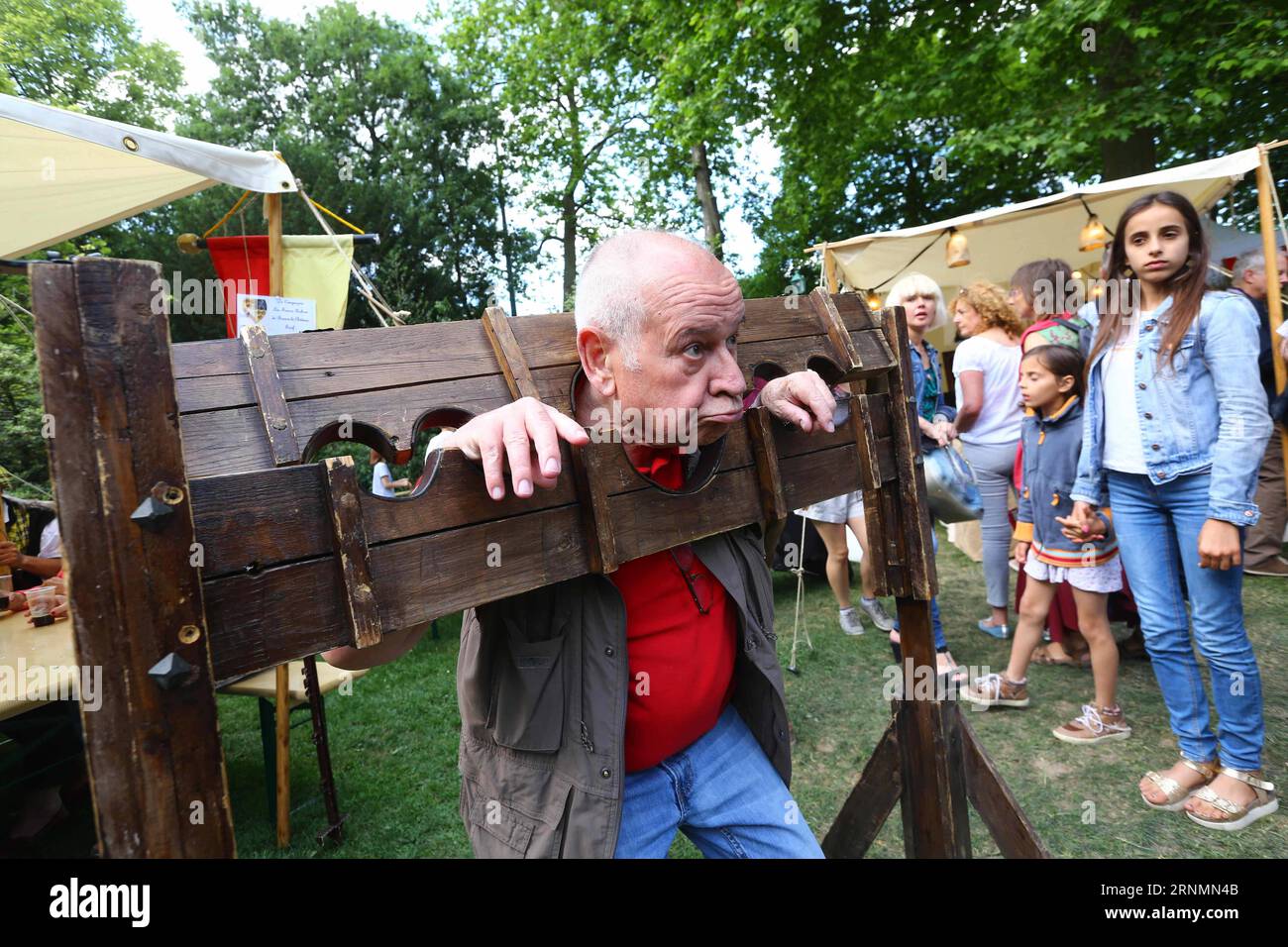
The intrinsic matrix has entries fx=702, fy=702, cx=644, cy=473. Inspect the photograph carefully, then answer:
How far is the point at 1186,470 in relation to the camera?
281 cm

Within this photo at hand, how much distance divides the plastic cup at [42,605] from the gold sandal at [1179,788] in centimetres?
536

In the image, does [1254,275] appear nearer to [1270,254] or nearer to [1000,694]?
[1270,254]

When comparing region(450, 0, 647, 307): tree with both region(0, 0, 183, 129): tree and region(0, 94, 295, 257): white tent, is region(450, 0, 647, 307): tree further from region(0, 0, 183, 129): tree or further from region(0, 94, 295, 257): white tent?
region(0, 94, 295, 257): white tent

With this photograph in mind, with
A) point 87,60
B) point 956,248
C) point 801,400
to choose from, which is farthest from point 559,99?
point 801,400

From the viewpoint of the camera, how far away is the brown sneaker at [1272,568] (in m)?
5.79

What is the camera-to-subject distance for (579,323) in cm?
151

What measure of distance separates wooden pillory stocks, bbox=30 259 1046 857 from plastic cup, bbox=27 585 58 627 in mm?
3204

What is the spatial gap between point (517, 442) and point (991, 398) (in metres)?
4.34

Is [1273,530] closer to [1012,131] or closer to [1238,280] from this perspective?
[1238,280]

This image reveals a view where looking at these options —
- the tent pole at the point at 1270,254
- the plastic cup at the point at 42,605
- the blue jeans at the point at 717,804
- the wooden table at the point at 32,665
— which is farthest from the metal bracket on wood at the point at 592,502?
the tent pole at the point at 1270,254

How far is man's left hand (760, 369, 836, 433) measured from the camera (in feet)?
5.56

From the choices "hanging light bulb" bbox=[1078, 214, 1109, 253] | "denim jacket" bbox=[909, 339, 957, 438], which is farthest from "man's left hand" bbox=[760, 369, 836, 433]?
"hanging light bulb" bbox=[1078, 214, 1109, 253]

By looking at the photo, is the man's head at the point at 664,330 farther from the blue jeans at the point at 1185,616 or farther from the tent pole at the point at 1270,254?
the tent pole at the point at 1270,254
